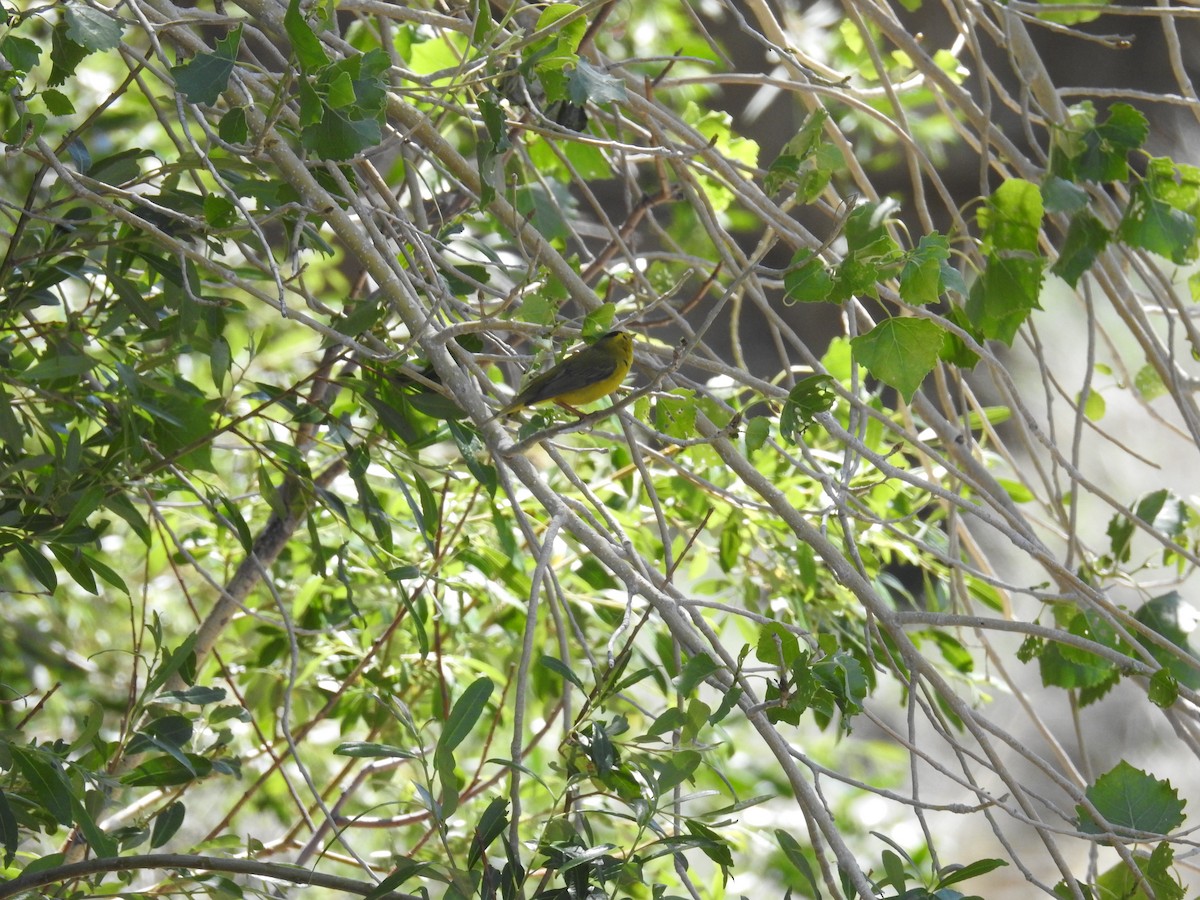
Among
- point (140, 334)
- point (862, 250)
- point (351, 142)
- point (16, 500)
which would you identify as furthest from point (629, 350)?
point (16, 500)

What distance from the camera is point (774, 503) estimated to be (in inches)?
54.6

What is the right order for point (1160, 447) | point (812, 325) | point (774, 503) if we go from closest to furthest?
point (774, 503) → point (1160, 447) → point (812, 325)

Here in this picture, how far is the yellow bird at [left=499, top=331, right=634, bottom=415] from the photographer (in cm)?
149

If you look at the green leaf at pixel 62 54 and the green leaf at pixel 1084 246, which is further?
the green leaf at pixel 1084 246

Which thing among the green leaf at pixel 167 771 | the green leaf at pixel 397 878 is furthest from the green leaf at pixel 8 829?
the green leaf at pixel 397 878

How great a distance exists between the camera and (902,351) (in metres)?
1.25

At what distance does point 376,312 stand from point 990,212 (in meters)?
0.81

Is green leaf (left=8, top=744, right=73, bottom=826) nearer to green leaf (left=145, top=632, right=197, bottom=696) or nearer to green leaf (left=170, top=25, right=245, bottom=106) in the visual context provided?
green leaf (left=145, top=632, right=197, bottom=696)

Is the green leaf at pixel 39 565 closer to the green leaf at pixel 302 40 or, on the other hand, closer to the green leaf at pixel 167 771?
the green leaf at pixel 167 771

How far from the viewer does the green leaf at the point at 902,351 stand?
123 cm

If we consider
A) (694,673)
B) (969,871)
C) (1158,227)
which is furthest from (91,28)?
(1158,227)

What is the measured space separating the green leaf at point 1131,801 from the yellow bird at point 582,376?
0.77 meters

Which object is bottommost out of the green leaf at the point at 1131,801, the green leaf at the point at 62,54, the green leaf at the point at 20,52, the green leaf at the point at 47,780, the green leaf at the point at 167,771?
the green leaf at the point at 1131,801

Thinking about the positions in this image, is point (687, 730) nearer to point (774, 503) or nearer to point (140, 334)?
point (774, 503)
